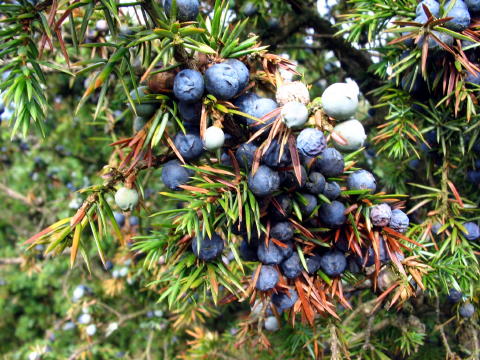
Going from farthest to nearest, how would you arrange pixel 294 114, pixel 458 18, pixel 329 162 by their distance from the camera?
1. pixel 458 18
2. pixel 329 162
3. pixel 294 114

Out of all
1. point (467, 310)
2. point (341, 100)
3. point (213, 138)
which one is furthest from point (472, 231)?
point (213, 138)

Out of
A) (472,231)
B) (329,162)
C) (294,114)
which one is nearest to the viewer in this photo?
(294,114)

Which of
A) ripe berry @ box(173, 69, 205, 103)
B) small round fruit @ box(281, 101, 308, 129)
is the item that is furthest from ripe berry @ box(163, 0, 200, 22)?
small round fruit @ box(281, 101, 308, 129)

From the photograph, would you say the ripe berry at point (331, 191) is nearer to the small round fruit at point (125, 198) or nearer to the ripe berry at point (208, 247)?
the ripe berry at point (208, 247)

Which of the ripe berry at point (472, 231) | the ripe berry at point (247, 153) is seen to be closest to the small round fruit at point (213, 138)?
the ripe berry at point (247, 153)

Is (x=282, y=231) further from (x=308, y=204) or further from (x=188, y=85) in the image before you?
(x=188, y=85)
